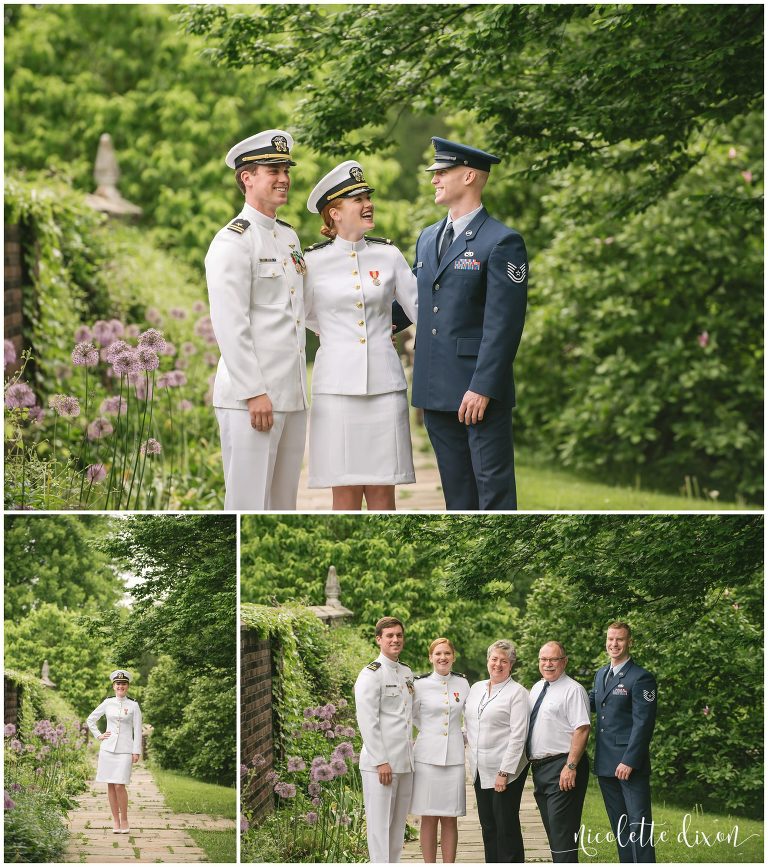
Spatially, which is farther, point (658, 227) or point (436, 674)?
point (658, 227)

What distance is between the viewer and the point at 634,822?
535cm

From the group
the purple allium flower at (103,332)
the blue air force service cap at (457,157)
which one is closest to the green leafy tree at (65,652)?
the blue air force service cap at (457,157)

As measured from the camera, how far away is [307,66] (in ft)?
25.9

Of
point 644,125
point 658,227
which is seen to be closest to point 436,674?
point 644,125

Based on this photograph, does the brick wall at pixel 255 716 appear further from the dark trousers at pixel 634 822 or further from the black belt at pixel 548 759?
the dark trousers at pixel 634 822

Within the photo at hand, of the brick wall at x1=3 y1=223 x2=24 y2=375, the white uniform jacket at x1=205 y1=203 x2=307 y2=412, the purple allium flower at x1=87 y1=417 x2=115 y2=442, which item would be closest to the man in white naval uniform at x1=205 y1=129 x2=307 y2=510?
the white uniform jacket at x1=205 y1=203 x2=307 y2=412

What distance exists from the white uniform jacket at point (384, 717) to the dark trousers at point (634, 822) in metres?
0.96

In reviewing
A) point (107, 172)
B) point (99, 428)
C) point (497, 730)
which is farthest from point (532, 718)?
point (107, 172)

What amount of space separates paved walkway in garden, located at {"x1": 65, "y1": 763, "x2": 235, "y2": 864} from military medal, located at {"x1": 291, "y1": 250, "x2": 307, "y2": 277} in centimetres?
240

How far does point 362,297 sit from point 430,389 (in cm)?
53

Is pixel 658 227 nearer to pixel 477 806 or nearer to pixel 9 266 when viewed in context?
pixel 9 266

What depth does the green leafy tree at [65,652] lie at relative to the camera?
5.49m

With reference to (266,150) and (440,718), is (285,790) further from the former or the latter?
(266,150)

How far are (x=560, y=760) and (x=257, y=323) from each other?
7.78 feet
